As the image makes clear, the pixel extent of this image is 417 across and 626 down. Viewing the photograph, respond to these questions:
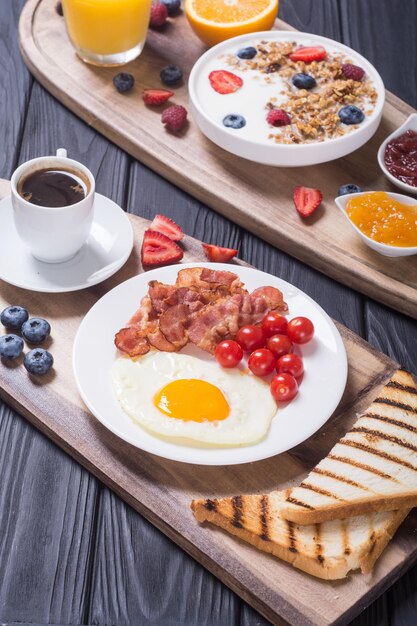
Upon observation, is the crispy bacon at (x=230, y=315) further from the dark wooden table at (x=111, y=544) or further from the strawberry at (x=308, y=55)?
the strawberry at (x=308, y=55)

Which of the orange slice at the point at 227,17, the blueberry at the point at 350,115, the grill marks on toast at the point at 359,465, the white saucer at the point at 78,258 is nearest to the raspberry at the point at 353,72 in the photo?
the blueberry at the point at 350,115

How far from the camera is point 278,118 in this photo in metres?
3.38

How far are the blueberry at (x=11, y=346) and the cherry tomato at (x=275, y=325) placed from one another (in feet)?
2.42

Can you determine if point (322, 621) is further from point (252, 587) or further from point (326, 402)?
point (326, 402)

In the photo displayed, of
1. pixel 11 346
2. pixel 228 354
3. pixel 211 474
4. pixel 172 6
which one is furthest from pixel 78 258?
pixel 172 6

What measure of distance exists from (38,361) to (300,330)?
776 millimetres

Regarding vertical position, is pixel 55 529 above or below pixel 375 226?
below

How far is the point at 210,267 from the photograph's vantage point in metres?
2.87

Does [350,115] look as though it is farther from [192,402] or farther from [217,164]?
[192,402]

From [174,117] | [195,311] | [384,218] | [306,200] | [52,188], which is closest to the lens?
[195,311]

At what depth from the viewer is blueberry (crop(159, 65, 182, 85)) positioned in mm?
3736

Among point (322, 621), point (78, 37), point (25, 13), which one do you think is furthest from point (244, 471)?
point (25, 13)

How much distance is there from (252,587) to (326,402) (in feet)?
1.89

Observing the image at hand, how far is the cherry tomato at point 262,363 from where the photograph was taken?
2570 millimetres
